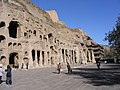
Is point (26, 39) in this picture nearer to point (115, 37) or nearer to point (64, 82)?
point (115, 37)

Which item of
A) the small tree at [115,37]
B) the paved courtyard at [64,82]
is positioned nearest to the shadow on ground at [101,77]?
the paved courtyard at [64,82]

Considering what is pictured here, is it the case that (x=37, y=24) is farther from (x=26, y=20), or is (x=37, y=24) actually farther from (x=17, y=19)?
(x=17, y=19)

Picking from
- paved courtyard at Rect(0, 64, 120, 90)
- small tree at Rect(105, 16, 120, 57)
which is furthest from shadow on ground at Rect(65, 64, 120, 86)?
small tree at Rect(105, 16, 120, 57)

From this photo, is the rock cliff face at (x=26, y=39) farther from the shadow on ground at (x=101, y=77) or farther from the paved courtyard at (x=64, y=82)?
the paved courtyard at (x=64, y=82)

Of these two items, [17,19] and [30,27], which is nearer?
[17,19]

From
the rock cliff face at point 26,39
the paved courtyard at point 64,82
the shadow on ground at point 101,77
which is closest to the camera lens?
the paved courtyard at point 64,82

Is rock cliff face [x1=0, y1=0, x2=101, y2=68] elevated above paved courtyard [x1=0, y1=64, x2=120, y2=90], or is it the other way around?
rock cliff face [x1=0, y1=0, x2=101, y2=68]

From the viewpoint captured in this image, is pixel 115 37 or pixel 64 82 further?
pixel 115 37

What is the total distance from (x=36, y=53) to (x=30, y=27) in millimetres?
6397

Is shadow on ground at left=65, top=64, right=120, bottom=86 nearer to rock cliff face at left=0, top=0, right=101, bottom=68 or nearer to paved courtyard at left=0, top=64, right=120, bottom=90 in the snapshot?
paved courtyard at left=0, top=64, right=120, bottom=90

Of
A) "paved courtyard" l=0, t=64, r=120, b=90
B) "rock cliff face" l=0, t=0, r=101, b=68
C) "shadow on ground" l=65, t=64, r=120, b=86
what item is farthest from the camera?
"rock cliff face" l=0, t=0, r=101, b=68

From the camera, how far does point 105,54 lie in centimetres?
12494

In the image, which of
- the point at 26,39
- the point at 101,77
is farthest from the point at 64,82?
the point at 26,39

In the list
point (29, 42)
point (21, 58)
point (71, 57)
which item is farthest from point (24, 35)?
point (71, 57)
